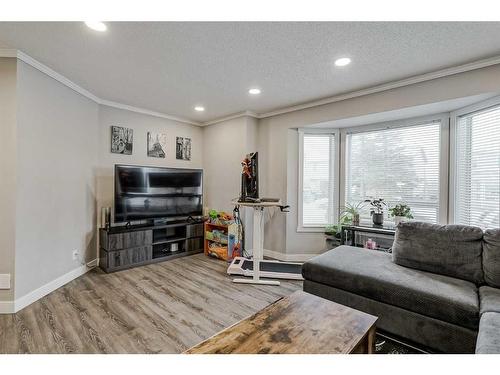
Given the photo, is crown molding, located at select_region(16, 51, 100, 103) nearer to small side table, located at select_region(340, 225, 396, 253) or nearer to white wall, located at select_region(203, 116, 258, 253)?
white wall, located at select_region(203, 116, 258, 253)

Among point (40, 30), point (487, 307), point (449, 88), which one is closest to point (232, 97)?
point (40, 30)

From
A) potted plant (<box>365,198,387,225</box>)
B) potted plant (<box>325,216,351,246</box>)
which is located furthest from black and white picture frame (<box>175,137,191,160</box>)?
potted plant (<box>365,198,387,225</box>)

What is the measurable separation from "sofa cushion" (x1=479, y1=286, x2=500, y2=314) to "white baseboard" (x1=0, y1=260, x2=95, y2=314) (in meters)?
3.80

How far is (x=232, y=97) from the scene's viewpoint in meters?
3.37

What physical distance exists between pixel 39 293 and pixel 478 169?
4.99m

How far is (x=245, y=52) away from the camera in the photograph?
2160mm

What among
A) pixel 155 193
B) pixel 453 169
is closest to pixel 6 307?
pixel 155 193

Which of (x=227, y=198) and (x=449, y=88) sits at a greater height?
(x=449, y=88)

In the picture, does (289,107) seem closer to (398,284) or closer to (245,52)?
(245,52)

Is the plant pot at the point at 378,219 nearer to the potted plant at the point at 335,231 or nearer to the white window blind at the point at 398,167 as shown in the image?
the white window blind at the point at 398,167

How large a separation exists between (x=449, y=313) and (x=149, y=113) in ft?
14.7

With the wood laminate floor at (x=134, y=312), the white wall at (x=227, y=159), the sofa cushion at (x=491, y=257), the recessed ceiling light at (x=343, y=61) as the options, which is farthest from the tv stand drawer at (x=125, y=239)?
the sofa cushion at (x=491, y=257)

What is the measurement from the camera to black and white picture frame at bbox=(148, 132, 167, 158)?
4.10 meters

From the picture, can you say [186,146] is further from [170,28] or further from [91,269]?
[170,28]
